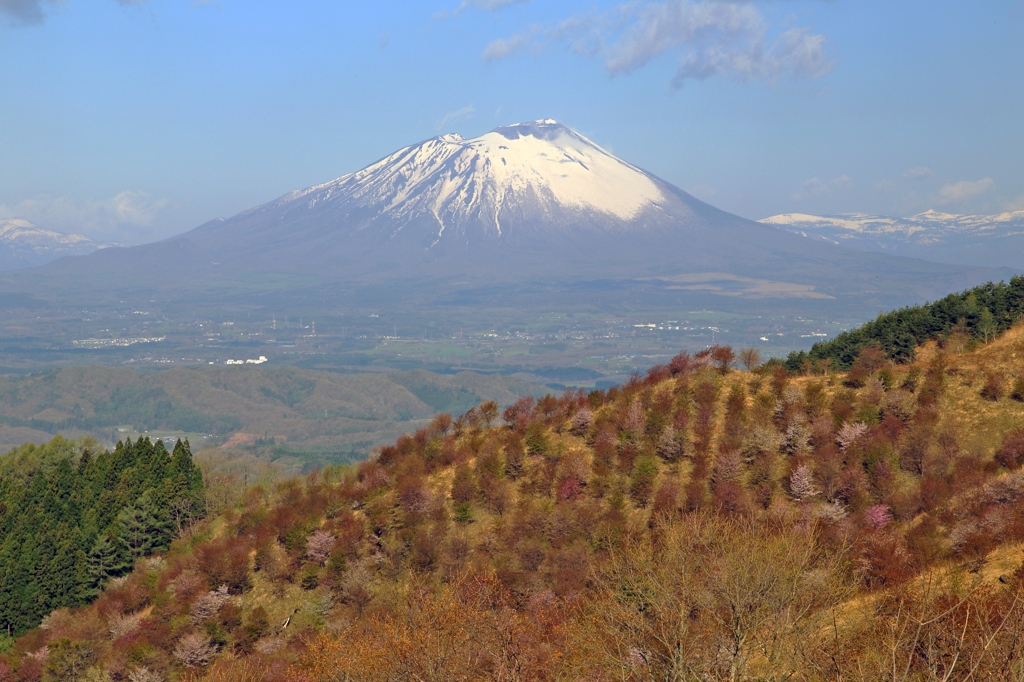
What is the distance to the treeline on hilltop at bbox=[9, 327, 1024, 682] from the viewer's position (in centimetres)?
2559

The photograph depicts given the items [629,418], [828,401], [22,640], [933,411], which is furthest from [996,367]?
[22,640]

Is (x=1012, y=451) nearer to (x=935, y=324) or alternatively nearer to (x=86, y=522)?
(x=935, y=324)

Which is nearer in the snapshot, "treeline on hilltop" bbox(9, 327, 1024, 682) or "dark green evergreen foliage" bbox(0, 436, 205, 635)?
"treeline on hilltop" bbox(9, 327, 1024, 682)

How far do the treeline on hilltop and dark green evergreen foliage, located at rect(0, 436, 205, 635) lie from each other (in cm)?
292

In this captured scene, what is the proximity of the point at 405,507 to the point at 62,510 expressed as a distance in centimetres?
3700

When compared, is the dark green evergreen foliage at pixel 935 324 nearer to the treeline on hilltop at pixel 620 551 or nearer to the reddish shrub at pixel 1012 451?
the treeline on hilltop at pixel 620 551

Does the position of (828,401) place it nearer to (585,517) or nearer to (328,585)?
(585,517)

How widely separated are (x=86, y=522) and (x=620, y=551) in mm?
51468

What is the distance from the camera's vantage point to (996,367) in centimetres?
5641

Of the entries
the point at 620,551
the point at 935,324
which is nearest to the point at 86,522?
the point at 620,551

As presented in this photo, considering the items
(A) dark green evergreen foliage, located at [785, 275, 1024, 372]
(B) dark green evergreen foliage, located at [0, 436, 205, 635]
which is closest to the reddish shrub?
(A) dark green evergreen foliage, located at [785, 275, 1024, 372]

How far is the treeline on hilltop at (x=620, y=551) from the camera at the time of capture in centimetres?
2559

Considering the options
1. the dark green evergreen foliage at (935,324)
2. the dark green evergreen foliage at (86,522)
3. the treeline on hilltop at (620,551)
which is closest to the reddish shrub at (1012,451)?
the treeline on hilltop at (620,551)

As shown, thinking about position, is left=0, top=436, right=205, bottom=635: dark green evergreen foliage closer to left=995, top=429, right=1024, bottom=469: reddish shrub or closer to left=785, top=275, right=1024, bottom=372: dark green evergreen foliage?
left=785, top=275, right=1024, bottom=372: dark green evergreen foliage
